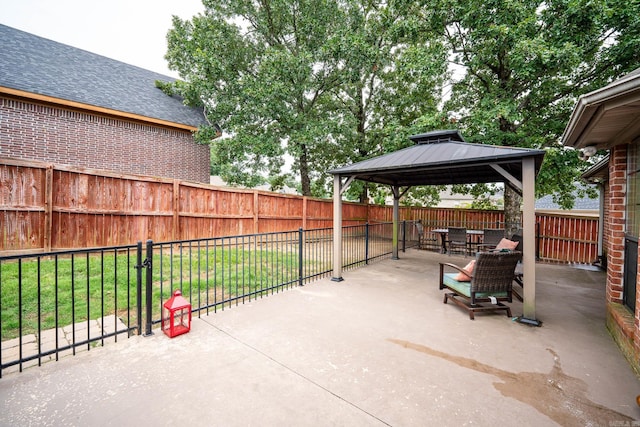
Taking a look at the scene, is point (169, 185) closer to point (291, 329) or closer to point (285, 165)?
point (291, 329)

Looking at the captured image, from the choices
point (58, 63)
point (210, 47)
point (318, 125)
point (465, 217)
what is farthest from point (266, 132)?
point (465, 217)

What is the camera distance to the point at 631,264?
348 centimetres

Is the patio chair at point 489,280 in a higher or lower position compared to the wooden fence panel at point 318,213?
lower

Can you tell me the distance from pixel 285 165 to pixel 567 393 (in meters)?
16.0

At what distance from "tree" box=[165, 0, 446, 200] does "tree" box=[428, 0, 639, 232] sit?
1805mm

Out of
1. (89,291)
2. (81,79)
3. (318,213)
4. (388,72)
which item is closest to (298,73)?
(388,72)

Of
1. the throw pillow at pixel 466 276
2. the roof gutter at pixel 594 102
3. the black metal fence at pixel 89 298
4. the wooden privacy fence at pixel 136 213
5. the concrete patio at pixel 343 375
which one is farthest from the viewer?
the wooden privacy fence at pixel 136 213

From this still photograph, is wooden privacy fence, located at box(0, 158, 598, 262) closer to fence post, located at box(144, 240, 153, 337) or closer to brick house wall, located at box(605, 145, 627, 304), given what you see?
fence post, located at box(144, 240, 153, 337)

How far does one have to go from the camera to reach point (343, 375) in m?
2.72

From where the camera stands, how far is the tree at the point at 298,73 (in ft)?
37.3

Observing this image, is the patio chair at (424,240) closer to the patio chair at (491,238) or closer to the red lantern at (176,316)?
the patio chair at (491,238)

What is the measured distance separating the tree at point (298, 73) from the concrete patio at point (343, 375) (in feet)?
28.2

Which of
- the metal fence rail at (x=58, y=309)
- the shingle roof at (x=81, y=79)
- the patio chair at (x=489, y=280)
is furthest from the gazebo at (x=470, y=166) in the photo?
the shingle roof at (x=81, y=79)

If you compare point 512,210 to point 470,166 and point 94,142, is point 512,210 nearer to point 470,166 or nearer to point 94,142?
point 470,166
